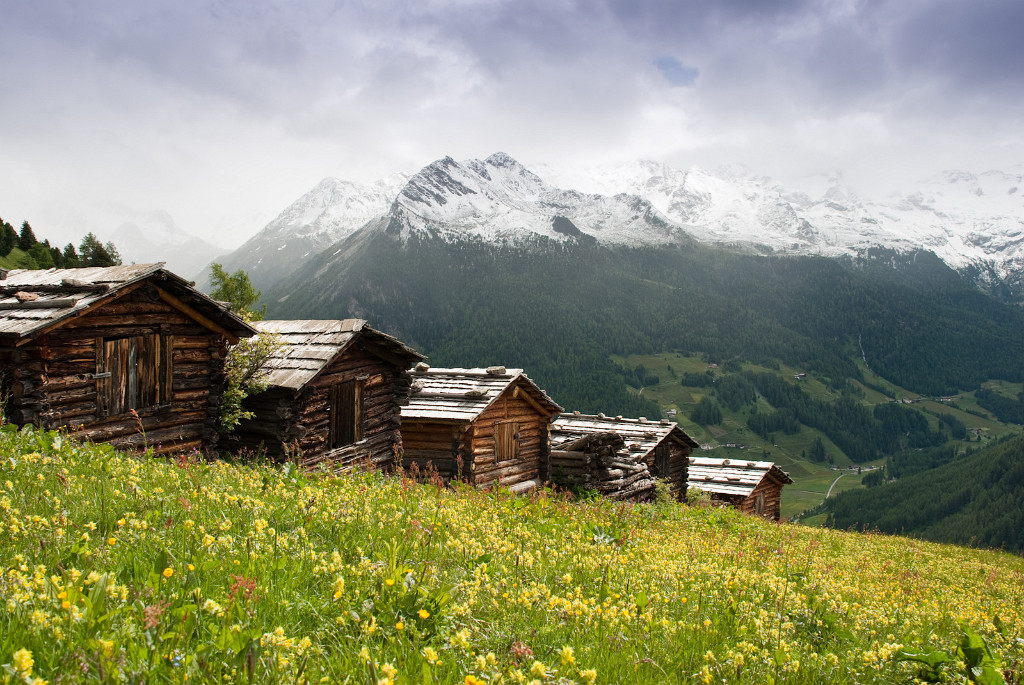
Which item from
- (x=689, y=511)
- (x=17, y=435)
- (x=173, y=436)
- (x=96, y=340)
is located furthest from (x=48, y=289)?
(x=689, y=511)

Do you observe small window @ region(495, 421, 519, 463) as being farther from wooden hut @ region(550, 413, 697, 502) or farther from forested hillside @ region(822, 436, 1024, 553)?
forested hillside @ region(822, 436, 1024, 553)

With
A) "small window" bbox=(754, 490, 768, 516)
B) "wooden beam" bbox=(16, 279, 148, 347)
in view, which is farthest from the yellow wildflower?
"small window" bbox=(754, 490, 768, 516)

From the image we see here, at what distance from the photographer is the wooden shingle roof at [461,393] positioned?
23.2 meters

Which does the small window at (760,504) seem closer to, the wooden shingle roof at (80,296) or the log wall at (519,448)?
the log wall at (519,448)

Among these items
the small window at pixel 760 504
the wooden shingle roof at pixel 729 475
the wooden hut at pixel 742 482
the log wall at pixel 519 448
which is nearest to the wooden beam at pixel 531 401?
the log wall at pixel 519 448

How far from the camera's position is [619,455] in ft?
100

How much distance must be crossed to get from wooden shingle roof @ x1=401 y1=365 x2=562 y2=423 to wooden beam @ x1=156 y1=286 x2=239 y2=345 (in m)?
7.48

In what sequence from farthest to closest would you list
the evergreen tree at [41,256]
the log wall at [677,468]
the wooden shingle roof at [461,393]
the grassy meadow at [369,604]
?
the evergreen tree at [41,256] < the log wall at [677,468] < the wooden shingle roof at [461,393] < the grassy meadow at [369,604]

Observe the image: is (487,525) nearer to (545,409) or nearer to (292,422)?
(292,422)

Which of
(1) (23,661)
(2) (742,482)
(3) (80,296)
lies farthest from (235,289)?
(1) (23,661)

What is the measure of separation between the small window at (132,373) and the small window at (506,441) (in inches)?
507

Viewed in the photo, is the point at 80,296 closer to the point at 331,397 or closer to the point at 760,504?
the point at 331,397

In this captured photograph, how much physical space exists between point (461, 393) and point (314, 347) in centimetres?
687

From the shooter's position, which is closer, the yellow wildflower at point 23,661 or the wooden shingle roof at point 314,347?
the yellow wildflower at point 23,661
